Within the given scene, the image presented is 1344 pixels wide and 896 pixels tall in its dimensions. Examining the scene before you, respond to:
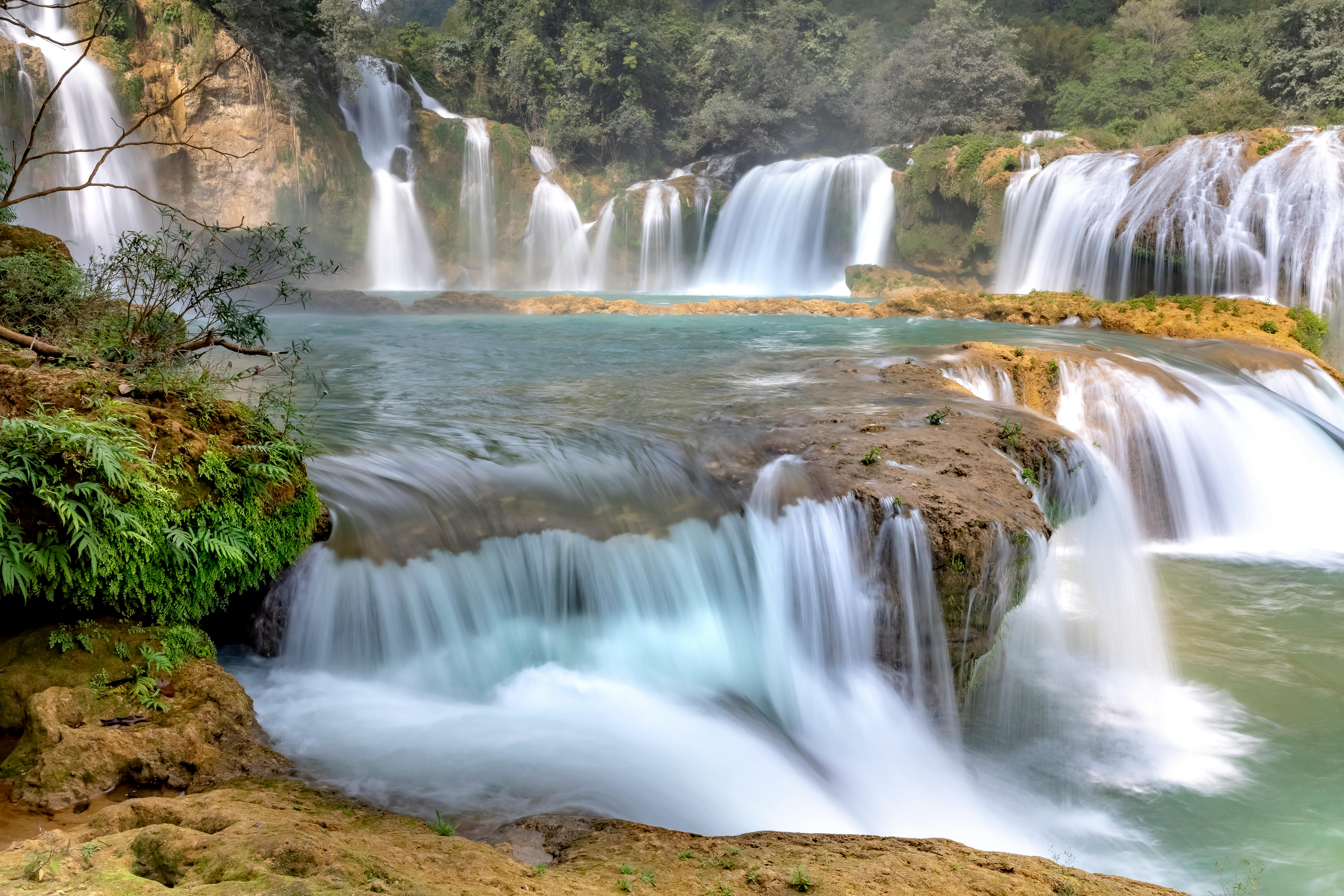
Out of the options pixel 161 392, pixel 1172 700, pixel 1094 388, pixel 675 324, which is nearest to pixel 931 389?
pixel 1094 388

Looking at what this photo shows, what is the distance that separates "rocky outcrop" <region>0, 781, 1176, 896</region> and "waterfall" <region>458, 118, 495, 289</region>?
29.3 metres

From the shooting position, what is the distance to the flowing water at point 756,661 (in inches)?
167

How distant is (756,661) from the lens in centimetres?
546

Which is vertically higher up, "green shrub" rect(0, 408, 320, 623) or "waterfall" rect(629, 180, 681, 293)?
"waterfall" rect(629, 180, 681, 293)

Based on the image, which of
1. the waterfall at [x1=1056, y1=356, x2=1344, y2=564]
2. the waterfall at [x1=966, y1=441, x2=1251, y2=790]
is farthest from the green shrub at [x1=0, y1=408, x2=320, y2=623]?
the waterfall at [x1=1056, y1=356, x2=1344, y2=564]

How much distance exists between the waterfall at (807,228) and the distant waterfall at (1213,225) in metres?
9.10

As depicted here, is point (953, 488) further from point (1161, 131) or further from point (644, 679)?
point (1161, 131)

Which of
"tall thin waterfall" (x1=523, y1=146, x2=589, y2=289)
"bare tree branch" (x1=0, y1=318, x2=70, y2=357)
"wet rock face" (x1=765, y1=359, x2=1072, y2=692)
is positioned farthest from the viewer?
"tall thin waterfall" (x1=523, y1=146, x2=589, y2=289)

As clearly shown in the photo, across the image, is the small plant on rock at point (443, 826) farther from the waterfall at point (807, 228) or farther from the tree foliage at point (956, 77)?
the tree foliage at point (956, 77)

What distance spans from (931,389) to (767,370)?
2549 millimetres

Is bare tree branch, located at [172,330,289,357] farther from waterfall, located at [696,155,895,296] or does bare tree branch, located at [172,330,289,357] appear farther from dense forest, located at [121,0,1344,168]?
dense forest, located at [121,0,1344,168]

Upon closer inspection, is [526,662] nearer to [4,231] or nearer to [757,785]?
[757,785]

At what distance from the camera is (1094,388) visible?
32.4ft

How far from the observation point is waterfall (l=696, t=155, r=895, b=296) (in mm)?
28172
